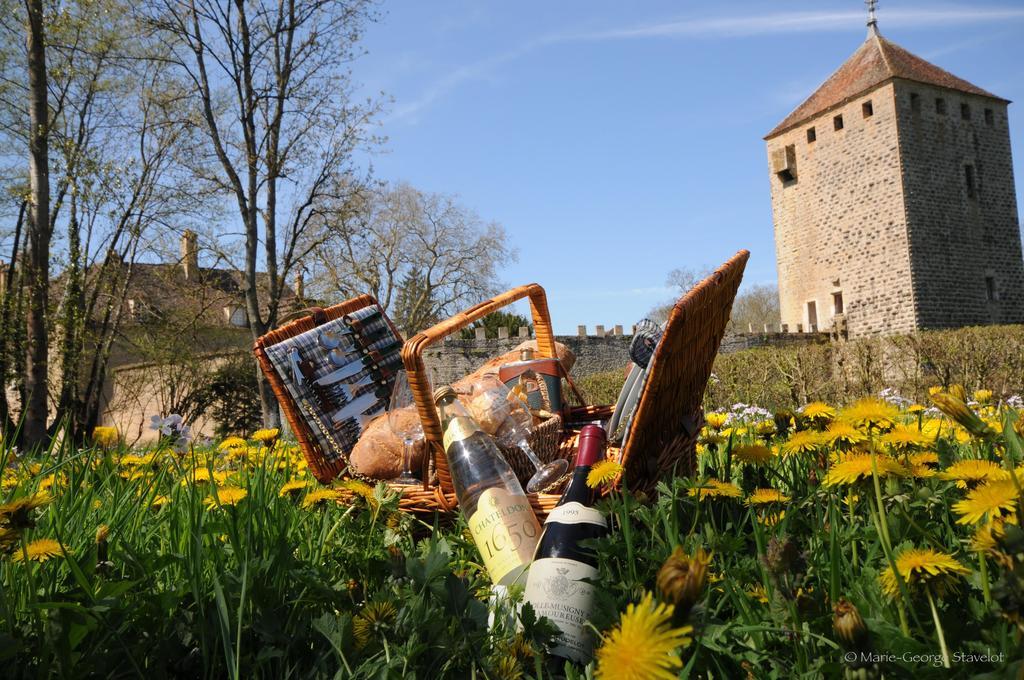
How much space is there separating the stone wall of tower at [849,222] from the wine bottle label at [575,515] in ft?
87.5

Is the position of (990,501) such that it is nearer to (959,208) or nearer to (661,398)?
(661,398)

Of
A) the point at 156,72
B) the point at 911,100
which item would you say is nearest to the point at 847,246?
the point at 911,100

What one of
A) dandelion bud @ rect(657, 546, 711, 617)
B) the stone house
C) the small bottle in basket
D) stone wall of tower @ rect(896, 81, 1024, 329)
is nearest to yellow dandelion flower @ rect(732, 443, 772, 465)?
the small bottle in basket

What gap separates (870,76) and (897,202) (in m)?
5.26

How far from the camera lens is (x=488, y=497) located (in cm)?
147

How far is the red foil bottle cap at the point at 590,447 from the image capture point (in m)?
1.45

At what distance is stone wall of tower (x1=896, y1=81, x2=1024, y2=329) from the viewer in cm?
2530

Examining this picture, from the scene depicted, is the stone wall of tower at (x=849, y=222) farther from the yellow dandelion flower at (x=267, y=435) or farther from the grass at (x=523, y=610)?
the grass at (x=523, y=610)

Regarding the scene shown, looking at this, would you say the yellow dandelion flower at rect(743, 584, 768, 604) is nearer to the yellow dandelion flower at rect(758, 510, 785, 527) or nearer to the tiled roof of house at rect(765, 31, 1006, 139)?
the yellow dandelion flower at rect(758, 510, 785, 527)

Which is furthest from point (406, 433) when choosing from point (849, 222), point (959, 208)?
point (959, 208)

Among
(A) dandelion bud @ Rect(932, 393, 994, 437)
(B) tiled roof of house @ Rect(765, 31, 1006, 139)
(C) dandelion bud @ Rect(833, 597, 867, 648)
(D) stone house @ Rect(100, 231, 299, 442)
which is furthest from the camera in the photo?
(B) tiled roof of house @ Rect(765, 31, 1006, 139)

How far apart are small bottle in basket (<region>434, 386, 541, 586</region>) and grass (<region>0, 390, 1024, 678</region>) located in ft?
0.39

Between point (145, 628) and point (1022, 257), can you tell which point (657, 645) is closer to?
point (145, 628)

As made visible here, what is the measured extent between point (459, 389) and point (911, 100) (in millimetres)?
29016
